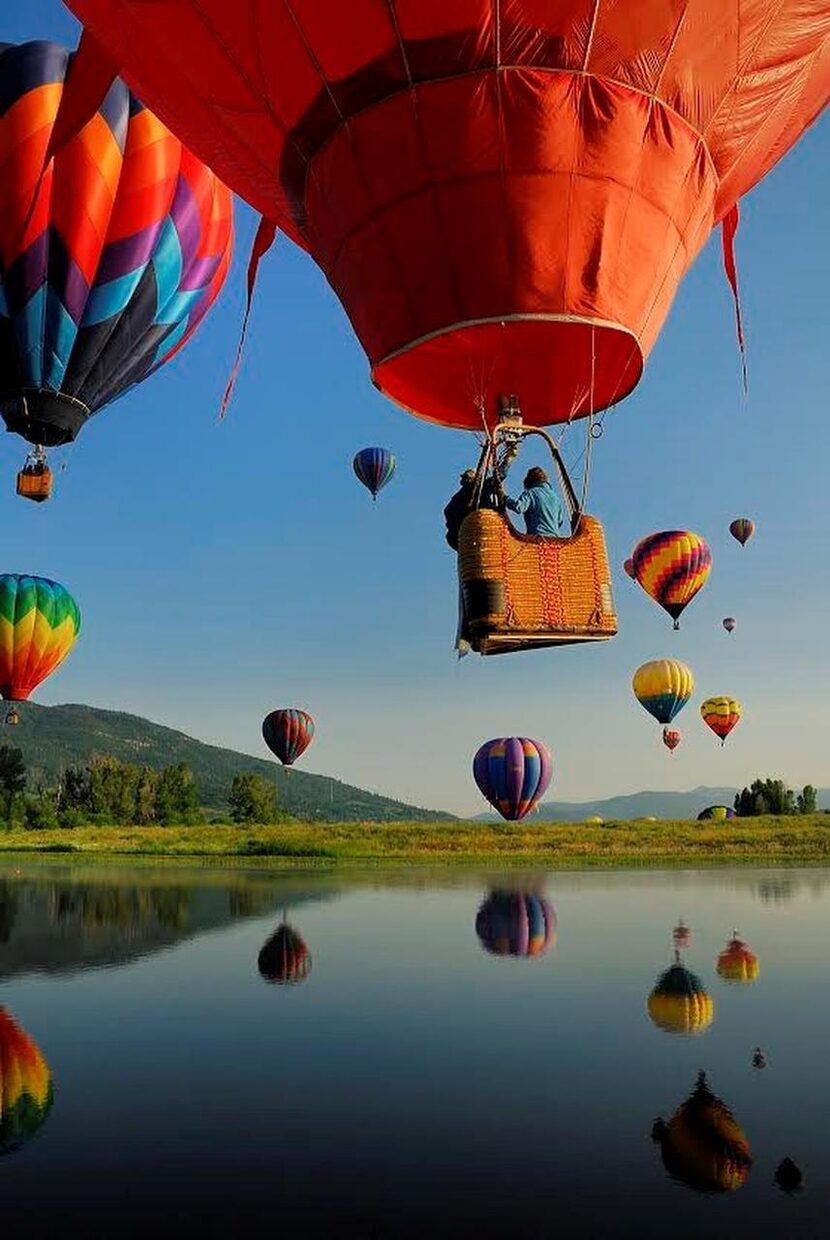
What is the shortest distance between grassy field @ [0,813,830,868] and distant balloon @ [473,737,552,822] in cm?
141

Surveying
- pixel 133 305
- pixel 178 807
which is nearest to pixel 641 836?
pixel 133 305

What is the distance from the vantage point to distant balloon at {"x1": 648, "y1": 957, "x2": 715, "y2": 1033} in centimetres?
739

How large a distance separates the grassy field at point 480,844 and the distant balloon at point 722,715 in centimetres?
1415

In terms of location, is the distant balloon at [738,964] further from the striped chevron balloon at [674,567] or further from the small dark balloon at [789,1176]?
the striped chevron balloon at [674,567]

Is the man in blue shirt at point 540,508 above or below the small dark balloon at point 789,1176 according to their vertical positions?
above

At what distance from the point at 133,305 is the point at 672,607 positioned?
26.6 meters

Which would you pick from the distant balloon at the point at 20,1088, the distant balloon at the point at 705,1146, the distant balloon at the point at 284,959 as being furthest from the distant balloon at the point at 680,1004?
the distant balloon at the point at 20,1088

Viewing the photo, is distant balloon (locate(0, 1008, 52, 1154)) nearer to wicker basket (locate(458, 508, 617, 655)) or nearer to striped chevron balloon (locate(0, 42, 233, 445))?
wicker basket (locate(458, 508, 617, 655))

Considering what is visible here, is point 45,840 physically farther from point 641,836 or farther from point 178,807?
point 178,807

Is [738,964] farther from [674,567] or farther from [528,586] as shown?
[674,567]

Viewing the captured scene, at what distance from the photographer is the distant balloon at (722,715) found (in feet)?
182

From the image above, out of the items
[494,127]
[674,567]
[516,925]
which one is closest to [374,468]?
[674,567]

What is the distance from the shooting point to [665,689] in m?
48.2

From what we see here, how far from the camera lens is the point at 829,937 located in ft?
37.8
